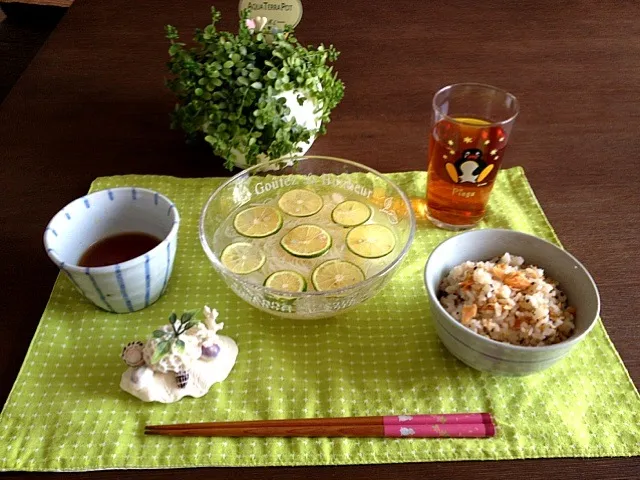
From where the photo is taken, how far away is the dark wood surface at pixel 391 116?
37.6 inches

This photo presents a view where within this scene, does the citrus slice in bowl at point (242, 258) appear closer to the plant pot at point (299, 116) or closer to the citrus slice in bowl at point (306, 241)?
the citrus slice in bowl at point (306, 241)

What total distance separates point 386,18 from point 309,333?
121cm

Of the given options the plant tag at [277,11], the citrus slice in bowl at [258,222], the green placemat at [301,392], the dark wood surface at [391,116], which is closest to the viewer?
the green placemat at [301,392]

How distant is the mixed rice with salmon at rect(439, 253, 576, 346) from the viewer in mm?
801

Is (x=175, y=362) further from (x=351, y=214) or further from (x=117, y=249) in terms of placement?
(x=351, y=214)

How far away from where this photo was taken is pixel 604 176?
118 centimetres

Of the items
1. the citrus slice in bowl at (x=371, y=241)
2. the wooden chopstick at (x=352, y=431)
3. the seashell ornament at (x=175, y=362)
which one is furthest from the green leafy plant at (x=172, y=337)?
the citrus slice in bowl at (x=371, y=241)

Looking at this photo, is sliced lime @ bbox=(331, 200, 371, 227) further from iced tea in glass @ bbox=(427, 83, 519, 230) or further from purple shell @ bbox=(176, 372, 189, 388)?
purple shell @ bbox=(176, 372, 189, 388)

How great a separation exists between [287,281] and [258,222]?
0.18m

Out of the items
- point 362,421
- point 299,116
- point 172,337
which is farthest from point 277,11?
point 362,421

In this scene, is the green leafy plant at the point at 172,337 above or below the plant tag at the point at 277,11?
below

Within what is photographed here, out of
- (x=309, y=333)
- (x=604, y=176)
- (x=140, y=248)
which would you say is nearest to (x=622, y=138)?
(x=604, y=176)

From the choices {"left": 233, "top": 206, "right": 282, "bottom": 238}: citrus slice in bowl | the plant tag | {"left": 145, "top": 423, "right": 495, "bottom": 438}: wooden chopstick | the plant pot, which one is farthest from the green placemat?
the plant tag

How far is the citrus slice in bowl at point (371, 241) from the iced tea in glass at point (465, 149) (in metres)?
0.13
